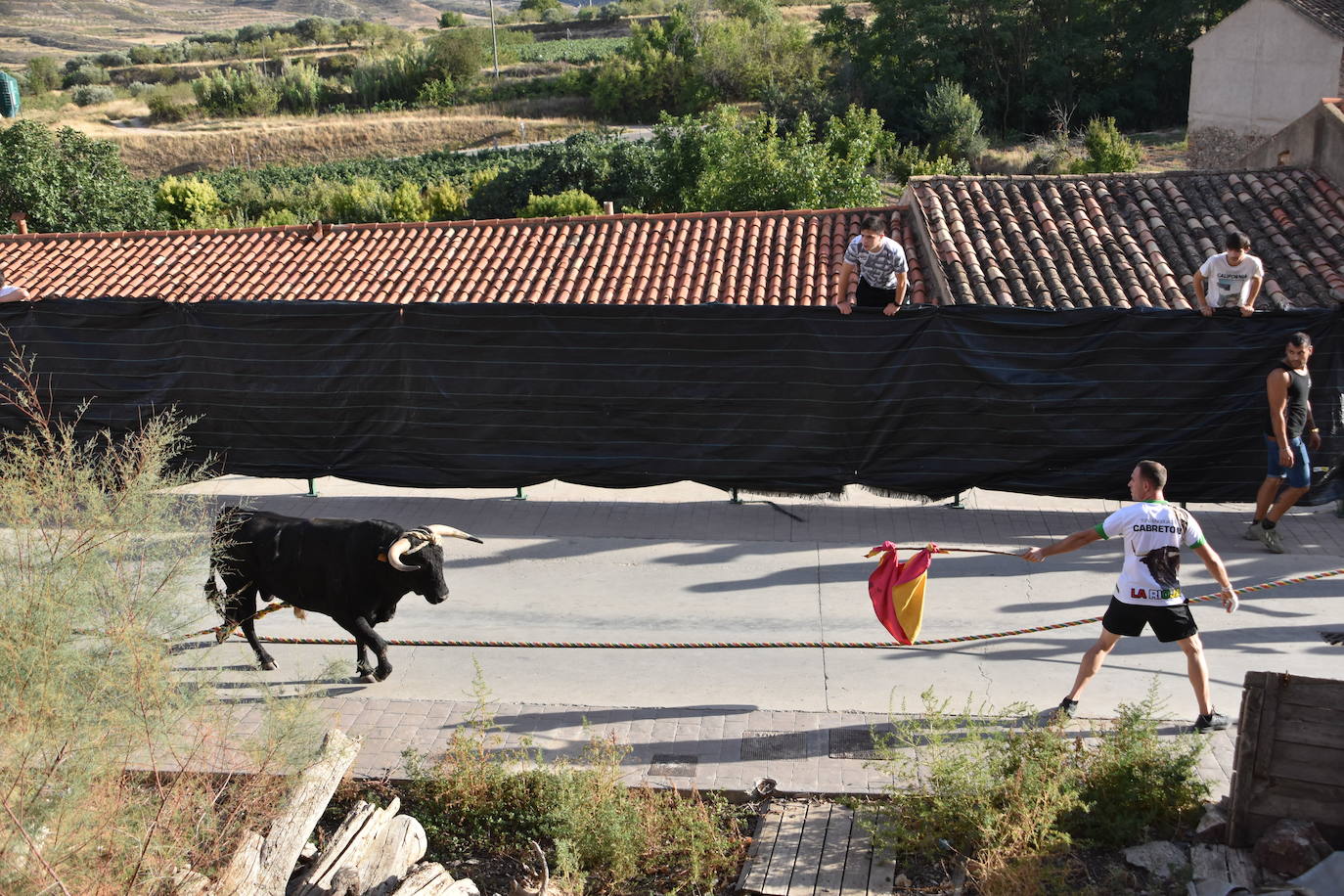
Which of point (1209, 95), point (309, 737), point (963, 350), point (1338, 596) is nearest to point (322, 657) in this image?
point (309, 737)

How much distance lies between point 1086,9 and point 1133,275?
44504 millimetres

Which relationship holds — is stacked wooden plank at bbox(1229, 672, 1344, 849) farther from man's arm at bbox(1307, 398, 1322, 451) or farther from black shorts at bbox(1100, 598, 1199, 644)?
man's arm at bbox(1307, 398, 1322, 451)

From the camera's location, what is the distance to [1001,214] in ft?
53.7

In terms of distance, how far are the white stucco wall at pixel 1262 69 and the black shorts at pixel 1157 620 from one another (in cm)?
2706

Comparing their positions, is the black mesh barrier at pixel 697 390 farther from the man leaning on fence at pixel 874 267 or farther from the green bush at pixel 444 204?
the green bush at pixel 444 204

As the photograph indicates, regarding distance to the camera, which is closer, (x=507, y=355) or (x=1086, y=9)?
(x=507, y=355)

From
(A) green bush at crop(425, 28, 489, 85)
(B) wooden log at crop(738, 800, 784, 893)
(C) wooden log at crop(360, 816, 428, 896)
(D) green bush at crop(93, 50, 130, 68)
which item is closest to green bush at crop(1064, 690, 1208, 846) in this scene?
(B) wooden log at crop(738, 800, 784, 893)

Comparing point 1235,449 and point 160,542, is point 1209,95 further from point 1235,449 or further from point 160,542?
point 160,542

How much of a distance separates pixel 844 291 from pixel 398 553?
4853 millimetres

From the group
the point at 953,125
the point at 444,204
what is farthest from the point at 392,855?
the point at 953,125

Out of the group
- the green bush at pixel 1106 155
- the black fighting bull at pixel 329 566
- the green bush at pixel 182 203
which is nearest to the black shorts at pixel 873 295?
the black fighting bull at pixel 329 566

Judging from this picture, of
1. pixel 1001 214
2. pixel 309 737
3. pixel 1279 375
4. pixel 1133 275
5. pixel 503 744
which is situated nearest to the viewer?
pixel 309 737

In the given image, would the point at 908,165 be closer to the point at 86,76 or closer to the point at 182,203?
the point at 182,203

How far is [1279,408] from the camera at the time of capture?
9070mm
